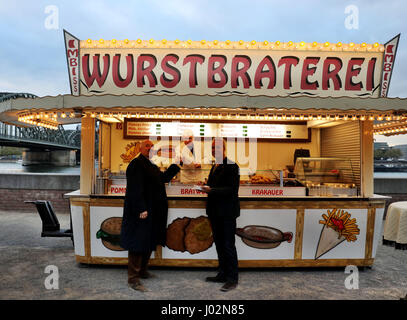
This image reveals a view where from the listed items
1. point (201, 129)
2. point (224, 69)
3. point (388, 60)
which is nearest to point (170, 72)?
point (224, 69)

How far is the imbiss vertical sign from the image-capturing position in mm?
5902

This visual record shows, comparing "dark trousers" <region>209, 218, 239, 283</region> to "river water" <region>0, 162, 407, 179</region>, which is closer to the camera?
"dark trousers" <region>209, 218, 239, 283</region>

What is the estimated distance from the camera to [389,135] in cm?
723

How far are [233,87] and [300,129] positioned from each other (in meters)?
2.38

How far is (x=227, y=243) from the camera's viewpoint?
4148 millimetres

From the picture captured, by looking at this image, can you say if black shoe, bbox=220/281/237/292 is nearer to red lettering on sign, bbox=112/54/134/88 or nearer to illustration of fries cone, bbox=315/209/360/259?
illustration of fries cone, bbox=315/209/360/259

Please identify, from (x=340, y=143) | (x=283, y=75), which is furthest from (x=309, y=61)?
(x=340, y=143)

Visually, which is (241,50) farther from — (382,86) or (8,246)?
(8,246)

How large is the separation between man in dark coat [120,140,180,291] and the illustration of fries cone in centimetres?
262

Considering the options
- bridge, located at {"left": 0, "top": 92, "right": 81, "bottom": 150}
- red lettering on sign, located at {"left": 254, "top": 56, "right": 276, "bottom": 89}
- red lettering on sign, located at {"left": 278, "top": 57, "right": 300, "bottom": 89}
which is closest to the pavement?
red lettering on sign, located at {"left": 254, "top": 56, "right": 276, "bottom": 89}

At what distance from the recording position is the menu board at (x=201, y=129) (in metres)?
7.13

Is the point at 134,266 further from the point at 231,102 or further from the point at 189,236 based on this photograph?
the point at 231,102

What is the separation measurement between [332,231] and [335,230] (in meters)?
0.05
